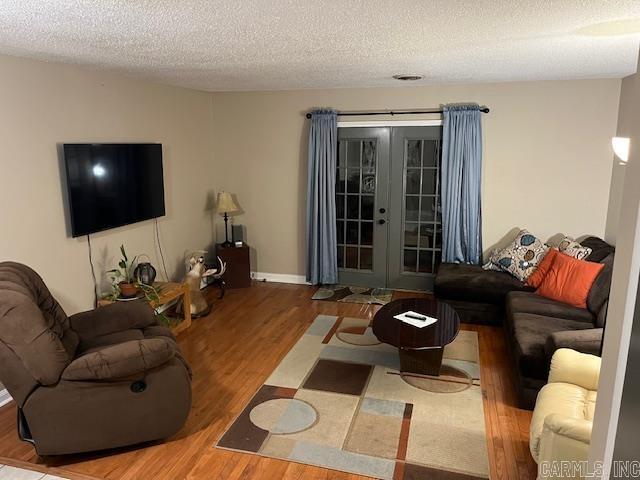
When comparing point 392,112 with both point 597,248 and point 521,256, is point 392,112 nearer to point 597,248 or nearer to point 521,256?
point 521,256

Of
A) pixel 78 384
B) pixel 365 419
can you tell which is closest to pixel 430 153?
pixel 365 419

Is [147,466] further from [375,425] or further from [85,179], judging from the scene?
[85,179]

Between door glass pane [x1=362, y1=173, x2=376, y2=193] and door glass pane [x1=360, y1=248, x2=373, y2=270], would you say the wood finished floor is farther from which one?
door glass pane [x1=362, y1=173, x2=376, y2=193]

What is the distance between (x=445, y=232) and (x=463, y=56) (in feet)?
7.34

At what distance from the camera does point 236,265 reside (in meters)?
5.67

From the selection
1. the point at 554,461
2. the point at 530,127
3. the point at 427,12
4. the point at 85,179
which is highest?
the point at 427,12

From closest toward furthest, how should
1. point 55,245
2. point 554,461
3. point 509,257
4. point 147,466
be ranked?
1. point 554,461
2. point 147,466
3. point 55,245
4. point 509,257

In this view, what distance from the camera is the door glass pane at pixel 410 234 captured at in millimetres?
5496

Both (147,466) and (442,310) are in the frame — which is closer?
(147,466)

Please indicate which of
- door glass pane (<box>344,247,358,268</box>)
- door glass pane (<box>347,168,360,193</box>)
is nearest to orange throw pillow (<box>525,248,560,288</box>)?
door glass pane (<box>344,247,358,268</box>)

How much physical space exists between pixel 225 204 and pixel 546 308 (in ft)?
11.6

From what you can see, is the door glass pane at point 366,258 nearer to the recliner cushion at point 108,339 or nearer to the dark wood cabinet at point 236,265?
the dark wood cabinet at point 236,265

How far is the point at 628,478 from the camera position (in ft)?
4.30

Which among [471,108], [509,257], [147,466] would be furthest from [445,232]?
[147,466]
